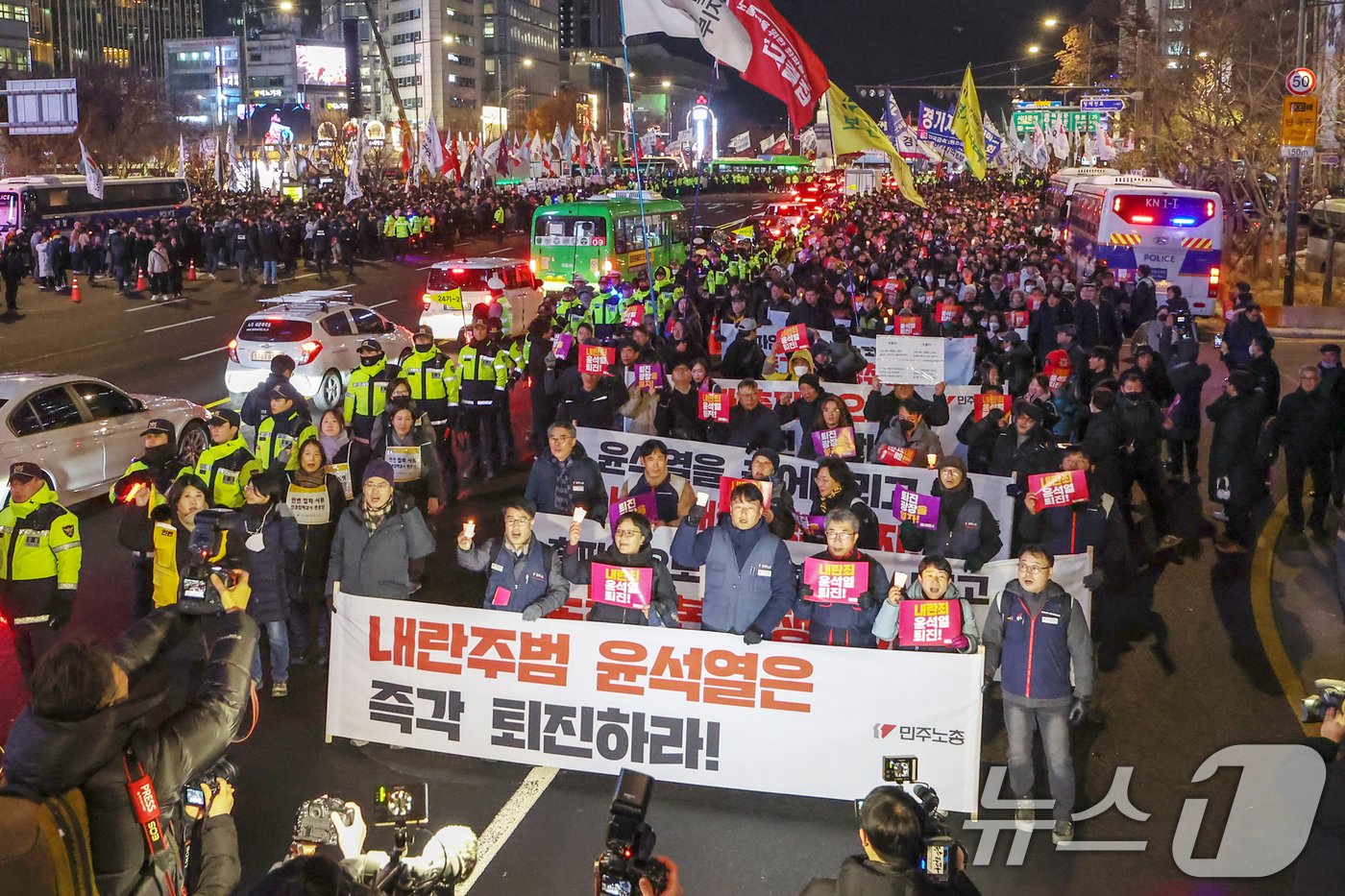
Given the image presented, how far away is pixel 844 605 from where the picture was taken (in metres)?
6.82

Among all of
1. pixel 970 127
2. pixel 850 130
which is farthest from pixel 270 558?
pixel 970 127

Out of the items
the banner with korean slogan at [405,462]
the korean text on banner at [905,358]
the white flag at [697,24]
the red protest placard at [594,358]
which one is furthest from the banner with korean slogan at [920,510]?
the white flag at [697,24]

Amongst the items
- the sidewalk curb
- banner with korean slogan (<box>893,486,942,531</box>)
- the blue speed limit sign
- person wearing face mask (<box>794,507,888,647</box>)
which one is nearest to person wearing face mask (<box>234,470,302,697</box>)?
person wearing face mask (<box>794,507,888,647</box>)

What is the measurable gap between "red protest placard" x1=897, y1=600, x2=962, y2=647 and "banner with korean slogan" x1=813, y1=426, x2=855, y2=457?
155 inches

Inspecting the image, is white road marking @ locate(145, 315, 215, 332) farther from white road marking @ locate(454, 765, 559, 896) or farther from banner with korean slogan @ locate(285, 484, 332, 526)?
white road marking @ locate(454, 765, 559, 896)

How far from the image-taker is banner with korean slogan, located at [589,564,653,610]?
6789 millimetres

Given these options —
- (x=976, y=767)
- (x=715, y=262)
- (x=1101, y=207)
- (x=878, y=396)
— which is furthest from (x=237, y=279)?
(x=976, y=767)

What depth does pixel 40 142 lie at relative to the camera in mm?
58875

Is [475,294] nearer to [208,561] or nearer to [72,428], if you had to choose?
[72,428]

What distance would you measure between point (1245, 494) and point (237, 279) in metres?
29.1

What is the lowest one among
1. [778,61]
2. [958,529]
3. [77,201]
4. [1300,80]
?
[958,529]

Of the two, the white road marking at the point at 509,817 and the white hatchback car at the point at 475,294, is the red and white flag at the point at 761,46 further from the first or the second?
the white road marking at the point at 509,817

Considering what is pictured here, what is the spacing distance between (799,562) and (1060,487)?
5.82 ft
